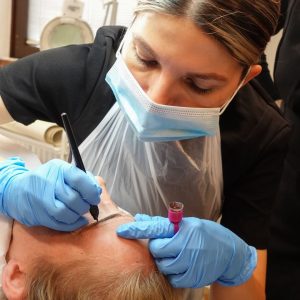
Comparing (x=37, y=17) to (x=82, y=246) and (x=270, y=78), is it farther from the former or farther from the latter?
(x=82, y=246)

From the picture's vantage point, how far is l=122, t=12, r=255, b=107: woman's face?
33.9 inches

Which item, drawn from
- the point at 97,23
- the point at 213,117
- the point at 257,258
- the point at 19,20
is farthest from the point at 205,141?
the point at 19,20

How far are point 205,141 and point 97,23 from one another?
1.72 metres

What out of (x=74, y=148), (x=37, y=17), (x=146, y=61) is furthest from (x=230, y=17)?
(x=37, y=17)

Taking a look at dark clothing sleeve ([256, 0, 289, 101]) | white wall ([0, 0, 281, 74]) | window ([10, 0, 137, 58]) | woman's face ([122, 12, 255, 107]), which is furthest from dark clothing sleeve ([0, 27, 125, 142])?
white wall ([0, 0, 281, 74])

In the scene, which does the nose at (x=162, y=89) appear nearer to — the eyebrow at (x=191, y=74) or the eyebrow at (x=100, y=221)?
the eyebrow at (x=191, y=74)

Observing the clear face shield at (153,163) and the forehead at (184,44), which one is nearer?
the forehead at (184,44)

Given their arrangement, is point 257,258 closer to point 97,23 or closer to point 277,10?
point 277,10

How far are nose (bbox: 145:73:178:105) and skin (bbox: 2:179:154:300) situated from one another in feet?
0.97

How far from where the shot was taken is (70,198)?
0.85m

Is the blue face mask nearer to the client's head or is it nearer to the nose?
the nose

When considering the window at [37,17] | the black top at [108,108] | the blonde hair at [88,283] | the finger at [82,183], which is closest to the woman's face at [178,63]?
the black top at [108,108]

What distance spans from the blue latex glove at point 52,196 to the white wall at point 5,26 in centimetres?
200

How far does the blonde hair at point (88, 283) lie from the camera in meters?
0.81
